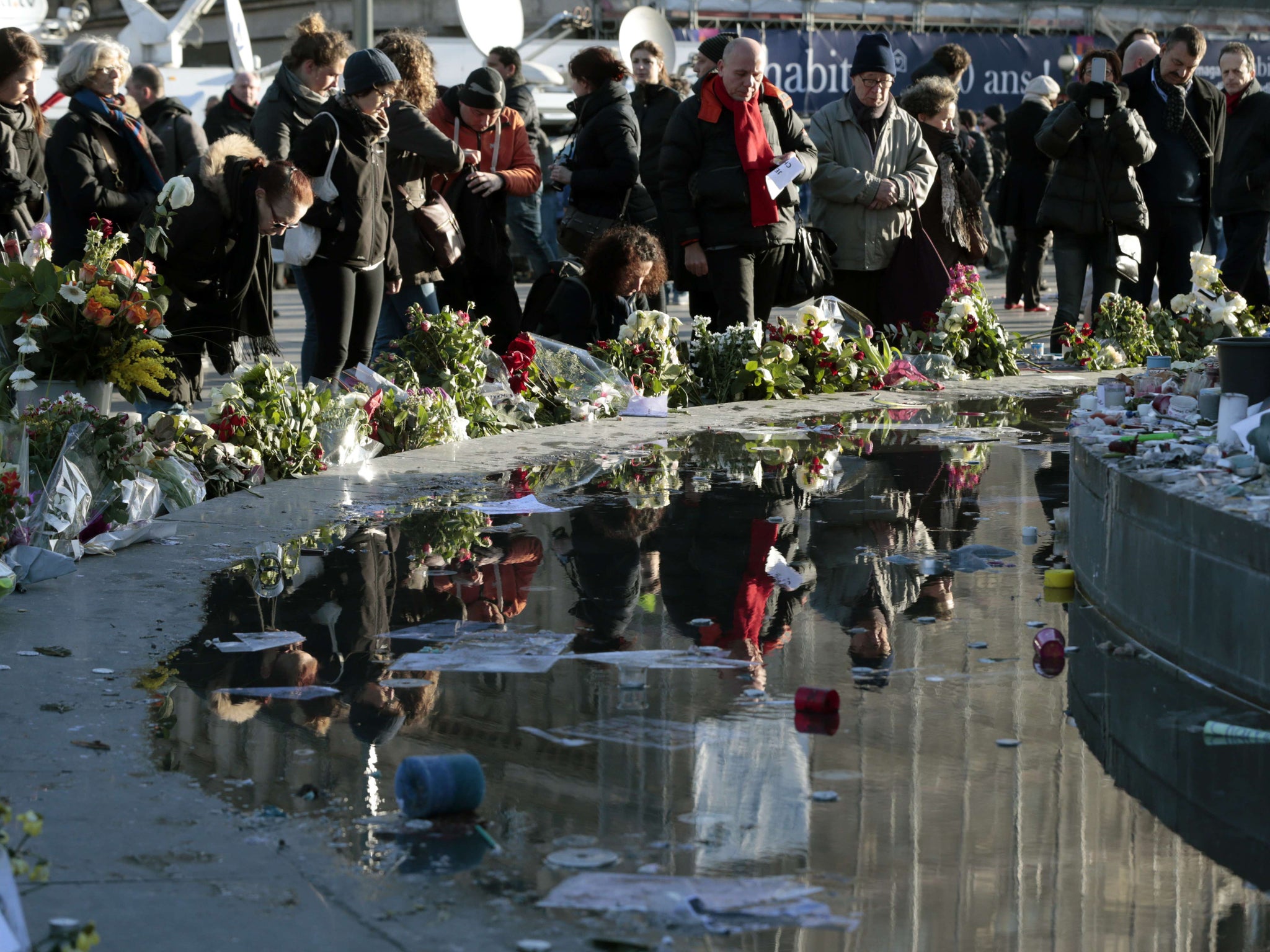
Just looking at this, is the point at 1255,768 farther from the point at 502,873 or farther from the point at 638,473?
the point at 638,473

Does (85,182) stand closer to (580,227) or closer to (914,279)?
(580,227)

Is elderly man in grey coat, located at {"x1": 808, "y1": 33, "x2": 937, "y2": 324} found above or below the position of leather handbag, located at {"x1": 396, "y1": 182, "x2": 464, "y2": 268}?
above

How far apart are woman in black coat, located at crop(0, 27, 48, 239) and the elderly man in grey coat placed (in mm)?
4106

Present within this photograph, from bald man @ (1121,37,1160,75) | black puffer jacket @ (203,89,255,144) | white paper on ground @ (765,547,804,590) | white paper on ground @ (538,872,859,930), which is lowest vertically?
white paper on ground @ (538,872,859,930)

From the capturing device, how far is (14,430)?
4.99 metres

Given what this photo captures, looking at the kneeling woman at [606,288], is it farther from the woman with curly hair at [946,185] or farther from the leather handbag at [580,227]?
the woman with curly hair at [946,185]

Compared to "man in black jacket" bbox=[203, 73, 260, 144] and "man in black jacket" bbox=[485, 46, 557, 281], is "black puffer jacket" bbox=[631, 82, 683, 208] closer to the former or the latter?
"man in black jacket" bbox=[485, 46, 557, 281]

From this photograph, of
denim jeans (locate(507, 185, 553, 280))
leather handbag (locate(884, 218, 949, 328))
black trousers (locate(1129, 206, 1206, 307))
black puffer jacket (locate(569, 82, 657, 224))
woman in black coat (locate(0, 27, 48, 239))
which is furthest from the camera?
denim jeans (locate(507, 185, 553, 280))

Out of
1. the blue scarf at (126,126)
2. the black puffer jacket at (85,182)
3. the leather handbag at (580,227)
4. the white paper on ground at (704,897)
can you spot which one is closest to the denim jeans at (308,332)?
the black puffer jacket at (85,182)

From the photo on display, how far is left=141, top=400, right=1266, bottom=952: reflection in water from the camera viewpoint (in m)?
2.79

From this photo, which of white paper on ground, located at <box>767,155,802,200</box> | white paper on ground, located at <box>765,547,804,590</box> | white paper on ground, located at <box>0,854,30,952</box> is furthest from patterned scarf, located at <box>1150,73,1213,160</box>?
white paper on ground, located at <box>0,854,30,952</box>

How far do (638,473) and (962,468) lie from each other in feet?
Result: 4.40

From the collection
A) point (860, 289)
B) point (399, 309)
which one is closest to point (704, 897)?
point (399, 309)

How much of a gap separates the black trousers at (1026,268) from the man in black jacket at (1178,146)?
1.88 m
